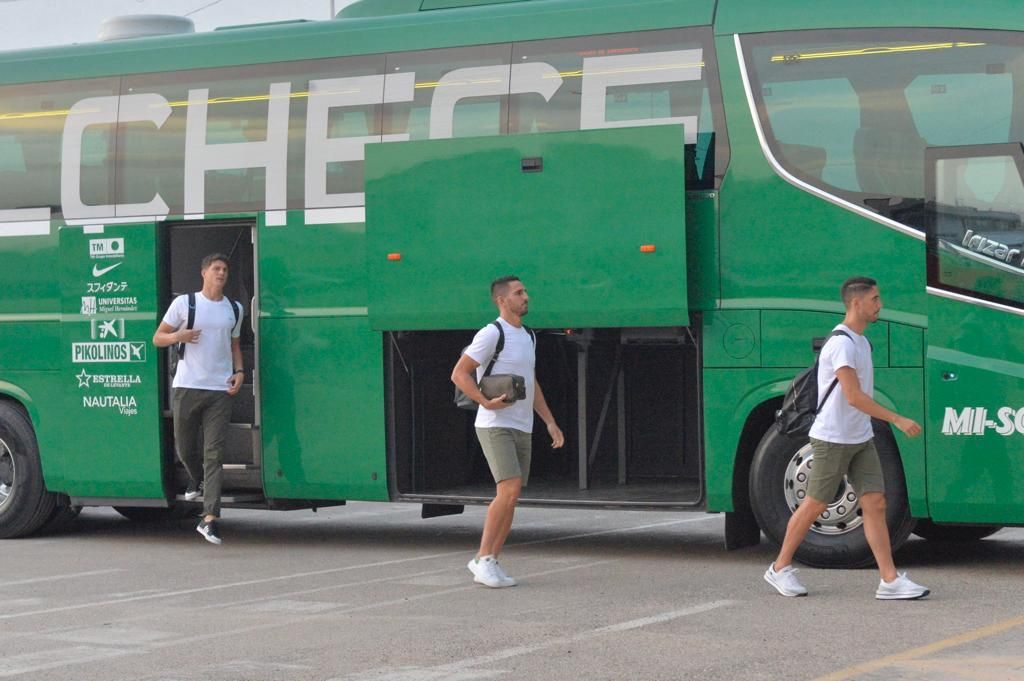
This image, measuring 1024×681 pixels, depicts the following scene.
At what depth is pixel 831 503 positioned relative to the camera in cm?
1055

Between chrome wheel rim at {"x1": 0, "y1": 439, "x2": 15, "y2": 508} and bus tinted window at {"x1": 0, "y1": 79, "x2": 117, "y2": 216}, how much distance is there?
6.41ft

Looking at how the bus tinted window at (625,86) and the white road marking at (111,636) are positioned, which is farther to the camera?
the bus tinted window at (625,86)

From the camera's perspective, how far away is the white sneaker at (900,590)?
9.23 m

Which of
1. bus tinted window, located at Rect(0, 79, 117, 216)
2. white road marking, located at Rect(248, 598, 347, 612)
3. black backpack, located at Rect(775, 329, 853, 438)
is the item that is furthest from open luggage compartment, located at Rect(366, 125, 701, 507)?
bus tinted window, located at Rect(0, 79, 117, 216)

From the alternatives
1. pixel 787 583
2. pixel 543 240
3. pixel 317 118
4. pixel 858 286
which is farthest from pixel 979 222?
pixel 317 118

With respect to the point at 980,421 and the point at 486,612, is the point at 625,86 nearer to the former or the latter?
the point at 980,421

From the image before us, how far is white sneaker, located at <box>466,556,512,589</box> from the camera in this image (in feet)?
33.0

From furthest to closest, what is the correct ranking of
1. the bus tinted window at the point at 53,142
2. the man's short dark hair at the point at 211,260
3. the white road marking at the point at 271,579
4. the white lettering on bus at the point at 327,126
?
the bus tinted window at the point at 53,142 < the man's short dark hair at the point at 211,260 < the white lettering on bus at the point at 327,126 < the white road marking at the point at 271,579

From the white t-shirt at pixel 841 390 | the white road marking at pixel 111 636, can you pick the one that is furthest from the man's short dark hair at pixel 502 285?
the white road marking at pixel 111 636

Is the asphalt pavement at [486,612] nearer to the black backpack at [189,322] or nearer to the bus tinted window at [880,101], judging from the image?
the black backpack at [189,322]

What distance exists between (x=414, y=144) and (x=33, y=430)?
419 centimetres

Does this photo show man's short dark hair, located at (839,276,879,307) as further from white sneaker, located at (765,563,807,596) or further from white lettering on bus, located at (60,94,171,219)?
white lettering on bus, located at (60,94,171,219)

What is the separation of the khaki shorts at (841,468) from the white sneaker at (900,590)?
526 mm

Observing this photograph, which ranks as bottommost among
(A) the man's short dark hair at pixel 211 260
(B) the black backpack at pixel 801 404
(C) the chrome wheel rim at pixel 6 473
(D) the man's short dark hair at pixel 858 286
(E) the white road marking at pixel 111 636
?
(E) the white road marking at pixel 111 636
